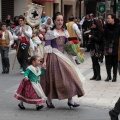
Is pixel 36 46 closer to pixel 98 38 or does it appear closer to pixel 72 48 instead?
pixel 98 38

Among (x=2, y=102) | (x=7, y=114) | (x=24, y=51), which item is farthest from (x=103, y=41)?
(x=7, y=114)

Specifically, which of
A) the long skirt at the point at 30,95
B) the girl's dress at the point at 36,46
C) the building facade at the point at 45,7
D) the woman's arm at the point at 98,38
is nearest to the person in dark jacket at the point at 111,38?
the woman's arm at the point at 98,38

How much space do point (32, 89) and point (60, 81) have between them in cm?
53

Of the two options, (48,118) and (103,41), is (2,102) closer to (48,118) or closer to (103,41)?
(48,118)

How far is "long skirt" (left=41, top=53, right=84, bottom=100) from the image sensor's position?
9.34 meters

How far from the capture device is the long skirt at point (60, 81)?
9344mm

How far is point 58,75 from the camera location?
30.8 feet

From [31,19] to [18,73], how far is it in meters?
2.33

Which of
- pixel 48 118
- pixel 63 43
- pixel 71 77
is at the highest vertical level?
pixel 63 43

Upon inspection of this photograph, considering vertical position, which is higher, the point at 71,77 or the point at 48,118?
the point at 71,77

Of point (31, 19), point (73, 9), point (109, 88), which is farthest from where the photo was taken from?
point (73, 9)

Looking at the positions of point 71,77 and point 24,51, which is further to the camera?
point 24,51

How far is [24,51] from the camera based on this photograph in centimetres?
1566

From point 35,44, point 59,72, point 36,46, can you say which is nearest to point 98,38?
point 35,44
